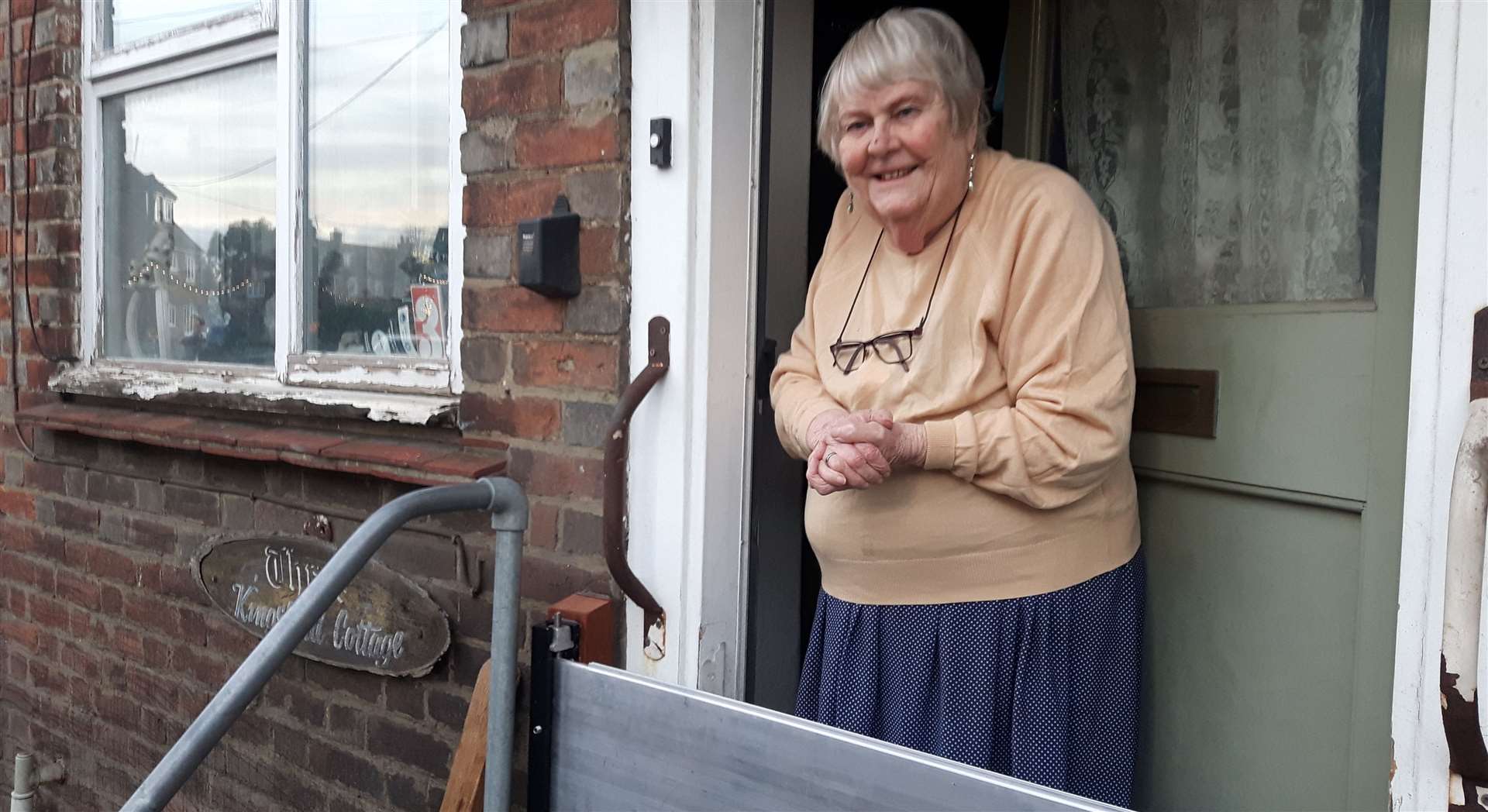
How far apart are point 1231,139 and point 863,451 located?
901 millimetres

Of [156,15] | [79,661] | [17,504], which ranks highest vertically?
[156,15]

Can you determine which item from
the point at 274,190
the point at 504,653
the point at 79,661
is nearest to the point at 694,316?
the point at 504,653

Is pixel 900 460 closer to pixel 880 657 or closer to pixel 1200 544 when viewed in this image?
pixel 880 657

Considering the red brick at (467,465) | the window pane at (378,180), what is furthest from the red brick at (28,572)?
the red brick at (467,465)

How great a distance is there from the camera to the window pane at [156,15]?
2885mm

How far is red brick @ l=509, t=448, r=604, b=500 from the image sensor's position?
2.08 meters

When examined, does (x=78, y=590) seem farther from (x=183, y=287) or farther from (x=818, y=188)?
(x=818, y=188)

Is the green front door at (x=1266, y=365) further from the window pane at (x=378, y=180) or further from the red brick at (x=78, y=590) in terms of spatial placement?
the red brick at (x=78, y=590)

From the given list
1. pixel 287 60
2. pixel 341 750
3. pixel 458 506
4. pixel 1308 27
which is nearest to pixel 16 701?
pixel 341 750

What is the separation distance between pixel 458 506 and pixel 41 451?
7.75 feet

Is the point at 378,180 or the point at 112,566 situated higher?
the point at 378,180

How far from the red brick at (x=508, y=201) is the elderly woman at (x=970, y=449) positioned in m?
0.63

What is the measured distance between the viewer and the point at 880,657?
1.71 meters

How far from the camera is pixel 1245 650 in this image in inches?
70.3
